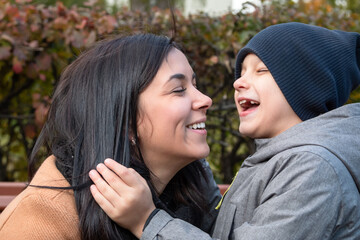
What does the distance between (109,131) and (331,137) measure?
34.6 inches

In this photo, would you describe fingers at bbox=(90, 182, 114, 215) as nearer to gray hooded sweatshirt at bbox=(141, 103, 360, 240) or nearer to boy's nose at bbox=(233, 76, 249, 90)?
gray hooded sweatshirt at bbox=(141, 103, 360, 240)

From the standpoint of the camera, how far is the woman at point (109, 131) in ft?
5.94

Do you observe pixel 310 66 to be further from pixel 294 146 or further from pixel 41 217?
pixel 41 217

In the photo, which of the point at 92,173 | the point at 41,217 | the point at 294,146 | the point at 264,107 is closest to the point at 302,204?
the point at 294,146

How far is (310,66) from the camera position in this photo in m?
2.09

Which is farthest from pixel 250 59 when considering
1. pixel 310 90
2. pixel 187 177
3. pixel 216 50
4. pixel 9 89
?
pixel 9 89

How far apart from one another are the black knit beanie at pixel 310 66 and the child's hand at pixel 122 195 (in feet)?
2.56

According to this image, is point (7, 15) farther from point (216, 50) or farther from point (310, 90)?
point (310, 90)

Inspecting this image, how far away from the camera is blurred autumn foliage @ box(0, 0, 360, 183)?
3250 mm

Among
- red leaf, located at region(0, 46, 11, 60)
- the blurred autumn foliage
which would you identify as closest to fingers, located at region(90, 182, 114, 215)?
the blurred autumn foliage

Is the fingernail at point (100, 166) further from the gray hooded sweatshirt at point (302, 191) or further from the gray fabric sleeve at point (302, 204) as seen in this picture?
the gray fabric sleeve at point (302, 204)

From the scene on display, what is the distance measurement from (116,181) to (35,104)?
1876 mm

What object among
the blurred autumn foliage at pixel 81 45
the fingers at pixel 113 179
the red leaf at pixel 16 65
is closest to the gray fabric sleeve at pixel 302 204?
the fingers at pixel 113 179

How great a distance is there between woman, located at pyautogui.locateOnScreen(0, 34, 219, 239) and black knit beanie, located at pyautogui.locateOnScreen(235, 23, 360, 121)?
38 cm
